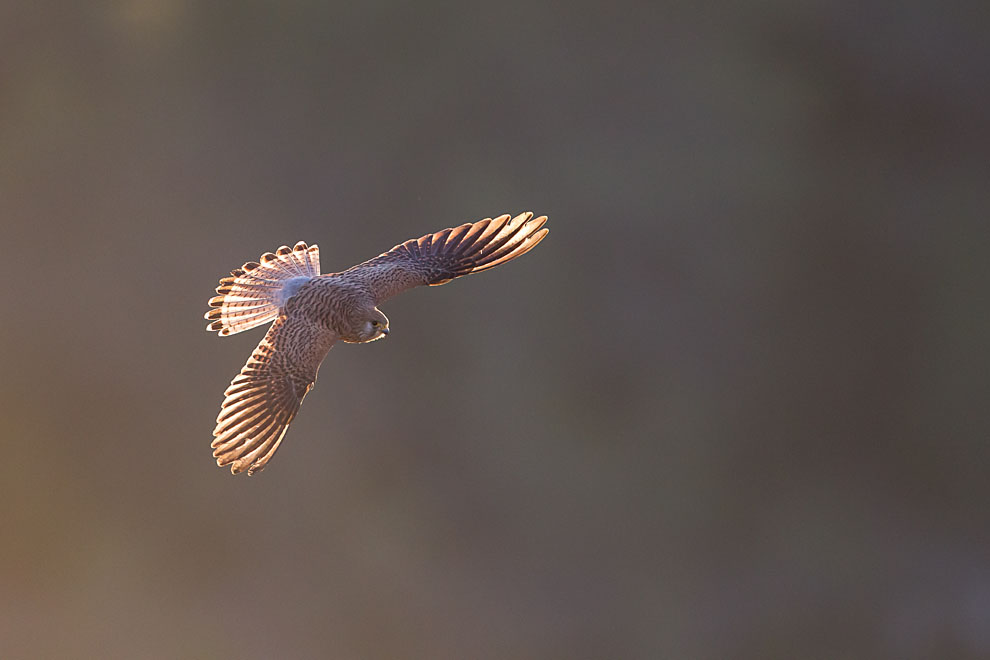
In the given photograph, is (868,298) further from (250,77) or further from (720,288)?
(250,77)

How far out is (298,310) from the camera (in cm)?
182

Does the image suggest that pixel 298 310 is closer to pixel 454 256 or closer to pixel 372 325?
pixel 372 325

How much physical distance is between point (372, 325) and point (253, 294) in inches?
12.8

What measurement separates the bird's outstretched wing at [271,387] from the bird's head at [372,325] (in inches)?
4.3

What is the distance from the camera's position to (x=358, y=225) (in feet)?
11.6

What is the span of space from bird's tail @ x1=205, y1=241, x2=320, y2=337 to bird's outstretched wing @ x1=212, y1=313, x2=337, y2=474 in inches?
2.5

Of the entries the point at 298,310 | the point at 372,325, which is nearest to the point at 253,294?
the point at 298,310

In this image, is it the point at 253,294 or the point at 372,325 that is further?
the point at 253,294

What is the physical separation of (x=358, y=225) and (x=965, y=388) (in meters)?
2.64

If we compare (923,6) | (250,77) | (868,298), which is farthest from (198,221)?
(923,6)

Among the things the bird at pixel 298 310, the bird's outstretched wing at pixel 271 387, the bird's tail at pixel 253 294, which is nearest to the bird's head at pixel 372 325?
the bird at pixel 298 310

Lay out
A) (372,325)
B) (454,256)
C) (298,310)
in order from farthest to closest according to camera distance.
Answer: (454,256), (298,310), (372,325)

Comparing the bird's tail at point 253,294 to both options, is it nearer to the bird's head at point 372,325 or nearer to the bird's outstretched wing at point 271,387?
the bird's outstretched wing at point 271,387

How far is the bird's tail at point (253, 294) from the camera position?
1.87 m
